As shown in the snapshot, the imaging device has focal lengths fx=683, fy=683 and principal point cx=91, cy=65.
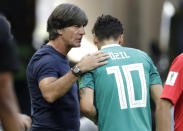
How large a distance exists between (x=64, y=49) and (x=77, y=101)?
44 cm

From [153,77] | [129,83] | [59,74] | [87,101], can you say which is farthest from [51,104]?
[153,77]

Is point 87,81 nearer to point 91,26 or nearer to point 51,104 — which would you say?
point 51,104

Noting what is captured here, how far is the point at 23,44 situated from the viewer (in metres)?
15.9

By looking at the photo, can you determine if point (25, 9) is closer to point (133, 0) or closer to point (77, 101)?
point (133, 0)

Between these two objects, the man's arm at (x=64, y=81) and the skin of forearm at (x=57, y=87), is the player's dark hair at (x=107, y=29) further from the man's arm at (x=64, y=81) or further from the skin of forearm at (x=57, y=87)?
the skin of forearm at (x=57, y=87)

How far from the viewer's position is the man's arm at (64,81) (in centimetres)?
504

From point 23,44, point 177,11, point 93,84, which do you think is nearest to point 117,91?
point 93,84

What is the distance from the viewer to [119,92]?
5.07 meters

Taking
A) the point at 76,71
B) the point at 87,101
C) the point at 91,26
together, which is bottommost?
the point at 91,26

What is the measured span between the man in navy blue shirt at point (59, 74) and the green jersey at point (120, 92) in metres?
0.09

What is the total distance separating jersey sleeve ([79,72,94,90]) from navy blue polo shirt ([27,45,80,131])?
25 cm

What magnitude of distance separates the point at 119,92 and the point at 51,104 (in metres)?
0.57

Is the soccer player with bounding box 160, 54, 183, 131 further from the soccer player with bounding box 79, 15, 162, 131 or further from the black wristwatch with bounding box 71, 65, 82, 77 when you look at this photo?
the black wristwatch with bounding box 71, 65, 82, 77

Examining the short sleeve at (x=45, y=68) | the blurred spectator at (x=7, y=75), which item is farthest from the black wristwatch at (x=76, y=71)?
the blurred spectator at (x=7, y=75)
